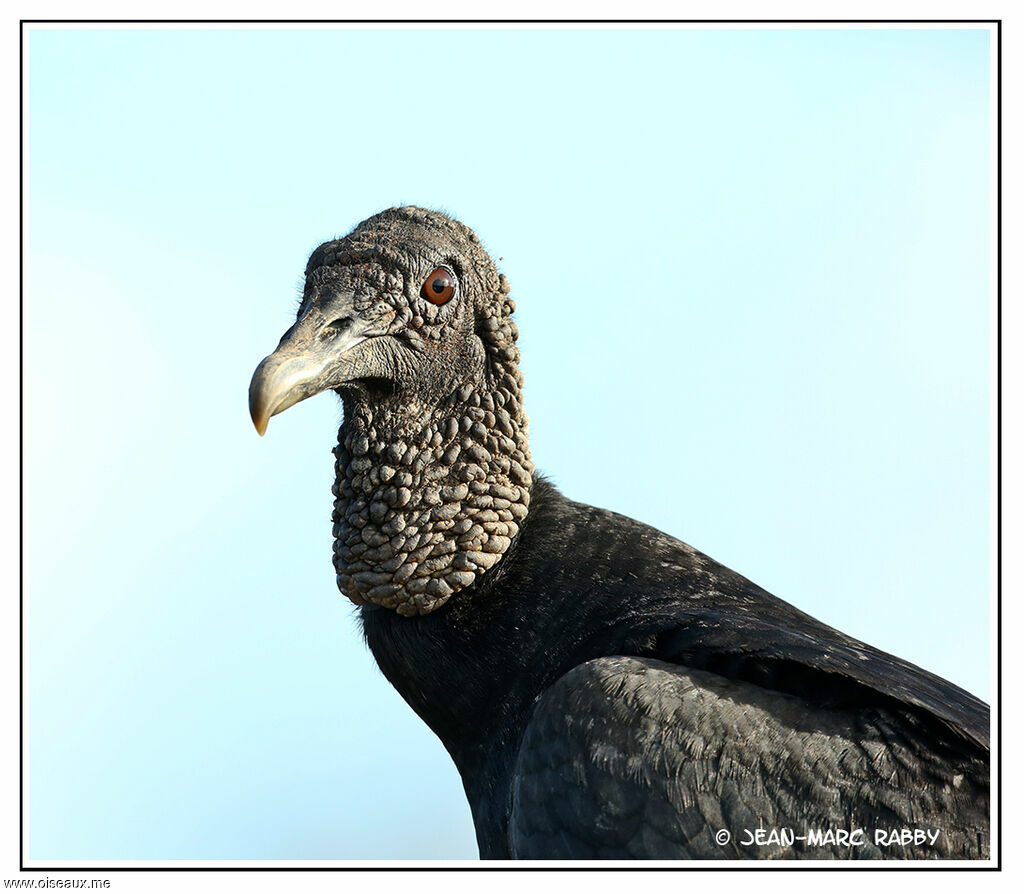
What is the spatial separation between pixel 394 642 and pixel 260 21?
258cm

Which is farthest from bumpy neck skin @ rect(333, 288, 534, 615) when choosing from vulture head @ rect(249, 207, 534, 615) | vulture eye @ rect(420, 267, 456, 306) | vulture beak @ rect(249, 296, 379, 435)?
vulture beak @ rect(249, 296, 379, 435)

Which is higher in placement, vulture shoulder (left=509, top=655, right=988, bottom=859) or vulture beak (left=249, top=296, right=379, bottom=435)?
vulture beak (left=249, top=296, right=379, bottom=435)

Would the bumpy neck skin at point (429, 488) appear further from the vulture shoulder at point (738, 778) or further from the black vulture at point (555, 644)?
the vulture shoulder at point (738, 778)

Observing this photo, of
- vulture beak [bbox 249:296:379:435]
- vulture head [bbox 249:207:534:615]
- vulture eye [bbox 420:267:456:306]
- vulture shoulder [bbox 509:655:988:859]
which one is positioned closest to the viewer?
vulture shoulder [bbox 509:655:988:859]

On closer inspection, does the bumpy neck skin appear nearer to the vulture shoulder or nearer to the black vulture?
the black vulture

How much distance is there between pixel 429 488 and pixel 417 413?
0.91 ft

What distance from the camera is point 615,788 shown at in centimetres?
426

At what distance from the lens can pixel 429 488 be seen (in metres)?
5.12

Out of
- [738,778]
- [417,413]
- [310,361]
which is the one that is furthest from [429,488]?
[738,778]

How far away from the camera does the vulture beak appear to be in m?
4.53

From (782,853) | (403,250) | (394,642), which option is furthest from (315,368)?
(782,853)

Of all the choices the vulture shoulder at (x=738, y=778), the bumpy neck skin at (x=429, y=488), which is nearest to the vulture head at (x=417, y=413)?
the bumpy neck skin at (x=429, y=488)

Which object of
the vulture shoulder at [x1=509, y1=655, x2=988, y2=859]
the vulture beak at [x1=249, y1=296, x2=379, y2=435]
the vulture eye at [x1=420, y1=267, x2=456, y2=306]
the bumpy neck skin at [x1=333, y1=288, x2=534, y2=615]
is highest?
the vulture eye at [x1=420, y1=267, x2=456, y2=306]
